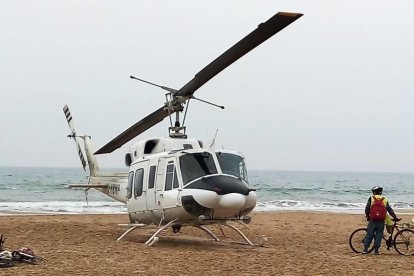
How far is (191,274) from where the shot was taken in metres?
8.68

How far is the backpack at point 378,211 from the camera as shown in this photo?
39.6ft

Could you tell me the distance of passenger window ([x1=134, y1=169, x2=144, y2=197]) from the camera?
13334 millimetres

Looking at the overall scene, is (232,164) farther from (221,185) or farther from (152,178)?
(152,178)

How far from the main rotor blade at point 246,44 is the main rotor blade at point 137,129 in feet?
6.56

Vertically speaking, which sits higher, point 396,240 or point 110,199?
point 396,240

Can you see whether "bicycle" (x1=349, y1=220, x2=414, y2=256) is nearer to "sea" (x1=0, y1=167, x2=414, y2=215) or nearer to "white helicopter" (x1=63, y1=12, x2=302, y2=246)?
"white helicopter" (x1=63, y1=12, x2=302, y2=246)

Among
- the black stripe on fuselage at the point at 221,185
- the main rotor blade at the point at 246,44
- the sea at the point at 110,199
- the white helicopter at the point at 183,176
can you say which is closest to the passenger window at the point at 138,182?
the white helicopter at the point at 183,176

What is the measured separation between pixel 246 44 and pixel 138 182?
5.34 metres

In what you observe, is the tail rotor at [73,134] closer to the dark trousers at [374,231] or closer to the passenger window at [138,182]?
the passenger window at [138,182]

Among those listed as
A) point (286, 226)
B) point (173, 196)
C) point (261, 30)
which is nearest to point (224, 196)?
point (173, 196)

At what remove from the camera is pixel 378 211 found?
12070mm

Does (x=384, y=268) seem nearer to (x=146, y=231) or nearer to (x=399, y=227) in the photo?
(x=399, y=227)

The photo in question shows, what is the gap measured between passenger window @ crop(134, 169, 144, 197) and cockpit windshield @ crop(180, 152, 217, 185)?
1.63 meters

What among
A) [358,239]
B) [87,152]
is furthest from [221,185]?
[87,152]
